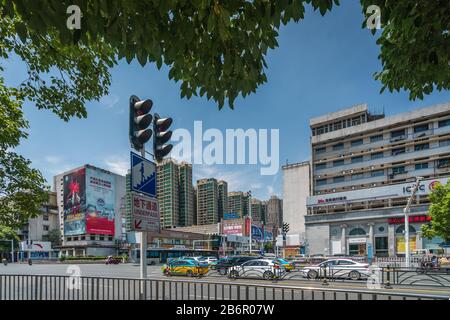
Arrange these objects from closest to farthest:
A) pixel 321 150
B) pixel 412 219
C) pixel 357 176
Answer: pixel 412 219 < pixel 357 176 < pixel 321 150

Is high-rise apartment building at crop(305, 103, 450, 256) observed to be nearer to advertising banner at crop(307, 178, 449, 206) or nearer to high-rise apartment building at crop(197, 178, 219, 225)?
advertising banner at crop(307, 178, 449, 206)

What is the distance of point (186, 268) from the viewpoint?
103 feet

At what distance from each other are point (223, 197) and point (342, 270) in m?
114

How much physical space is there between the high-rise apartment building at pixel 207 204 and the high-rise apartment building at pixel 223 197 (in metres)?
2.36

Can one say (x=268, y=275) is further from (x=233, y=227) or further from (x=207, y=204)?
(x=207, y=204)

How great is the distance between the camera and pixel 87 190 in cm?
9662

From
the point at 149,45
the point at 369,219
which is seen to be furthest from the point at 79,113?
the point at 369,219

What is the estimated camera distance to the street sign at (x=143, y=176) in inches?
288

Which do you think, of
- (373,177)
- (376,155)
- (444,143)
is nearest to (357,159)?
(376,155)

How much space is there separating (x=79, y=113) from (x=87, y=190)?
93955 millimetres

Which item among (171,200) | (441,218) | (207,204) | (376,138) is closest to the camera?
(441,218)

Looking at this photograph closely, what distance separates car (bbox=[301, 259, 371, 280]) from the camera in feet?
78.3

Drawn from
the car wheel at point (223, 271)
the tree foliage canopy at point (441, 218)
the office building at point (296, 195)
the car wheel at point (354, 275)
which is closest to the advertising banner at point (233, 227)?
the office building at point (296, 195)
